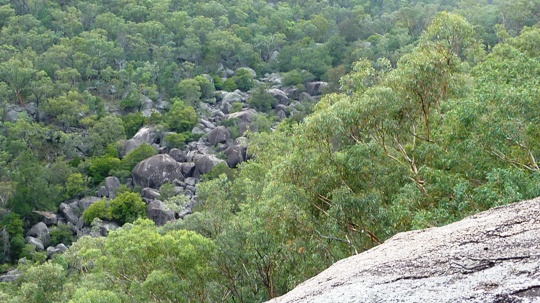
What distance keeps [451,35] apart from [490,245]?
41.4 feet

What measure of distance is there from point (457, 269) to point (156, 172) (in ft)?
139

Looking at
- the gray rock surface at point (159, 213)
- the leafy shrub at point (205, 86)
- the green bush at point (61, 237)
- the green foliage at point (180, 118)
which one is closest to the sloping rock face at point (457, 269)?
the gray rock surface at point (159, 213)

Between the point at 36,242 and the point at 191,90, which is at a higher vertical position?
the point at 191,90

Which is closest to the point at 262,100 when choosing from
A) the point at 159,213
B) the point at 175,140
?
the point at 175,140

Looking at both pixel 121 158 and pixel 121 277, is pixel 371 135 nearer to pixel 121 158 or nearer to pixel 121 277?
pixel 121 277

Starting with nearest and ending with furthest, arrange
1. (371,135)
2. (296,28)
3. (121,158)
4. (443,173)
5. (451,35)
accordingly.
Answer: (443,173), (371,135), (451,35), (121,158), (296,28)

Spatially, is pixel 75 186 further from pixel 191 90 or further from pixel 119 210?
pixel 191 90

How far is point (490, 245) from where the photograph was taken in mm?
4551

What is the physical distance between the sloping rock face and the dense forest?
5.32m

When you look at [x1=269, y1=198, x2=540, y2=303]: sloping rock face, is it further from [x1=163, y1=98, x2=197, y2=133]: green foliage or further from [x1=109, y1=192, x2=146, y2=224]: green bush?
[x1=163, y1=98, x2=197, y2=133]: green foliage

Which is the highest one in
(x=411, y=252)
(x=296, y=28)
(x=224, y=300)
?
(x=411, y=252)

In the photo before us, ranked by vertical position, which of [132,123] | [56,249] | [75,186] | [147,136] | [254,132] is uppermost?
[254,132]

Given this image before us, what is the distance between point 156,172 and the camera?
1786 inches

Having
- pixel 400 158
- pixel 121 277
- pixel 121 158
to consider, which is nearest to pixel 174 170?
pixel 121 158
